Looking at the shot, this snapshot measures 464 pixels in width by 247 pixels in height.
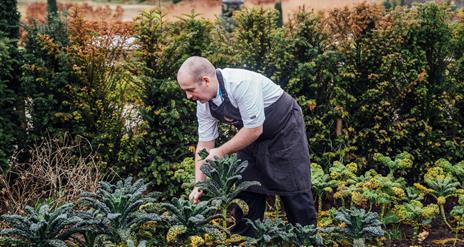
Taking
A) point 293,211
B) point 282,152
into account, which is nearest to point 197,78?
point 282,152

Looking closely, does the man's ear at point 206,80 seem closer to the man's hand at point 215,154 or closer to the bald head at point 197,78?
the bald head at point 197,78

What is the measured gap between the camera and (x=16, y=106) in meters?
7.12

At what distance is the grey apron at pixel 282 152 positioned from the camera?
5203 mm

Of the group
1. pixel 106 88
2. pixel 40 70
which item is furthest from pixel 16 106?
pixel 106 88

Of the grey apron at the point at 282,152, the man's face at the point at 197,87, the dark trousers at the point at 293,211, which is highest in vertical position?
the man's face at the point at 197,87

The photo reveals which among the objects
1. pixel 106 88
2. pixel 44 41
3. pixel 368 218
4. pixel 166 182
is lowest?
pixel 166 182

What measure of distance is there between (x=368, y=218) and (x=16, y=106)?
161 inches

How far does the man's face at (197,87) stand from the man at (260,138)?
36mm

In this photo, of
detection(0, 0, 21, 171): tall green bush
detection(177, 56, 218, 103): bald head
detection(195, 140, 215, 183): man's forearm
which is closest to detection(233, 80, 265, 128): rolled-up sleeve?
detection(177, 56, 218, 103): bald head

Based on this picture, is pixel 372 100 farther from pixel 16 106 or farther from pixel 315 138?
pixel 16 106

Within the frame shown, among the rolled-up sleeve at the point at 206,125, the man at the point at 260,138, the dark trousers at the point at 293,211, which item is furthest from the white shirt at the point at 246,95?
the dark trousers at the point at 293,211

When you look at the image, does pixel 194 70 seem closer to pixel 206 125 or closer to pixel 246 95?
pixel 246 95

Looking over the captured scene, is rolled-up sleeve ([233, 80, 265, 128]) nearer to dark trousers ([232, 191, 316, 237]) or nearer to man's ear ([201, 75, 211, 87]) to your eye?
man's ear ([201, 75, 211, 87])

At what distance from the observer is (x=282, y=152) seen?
17.2 feet
